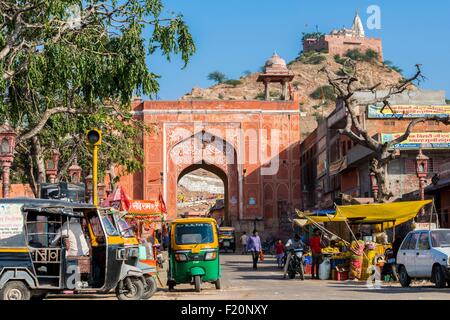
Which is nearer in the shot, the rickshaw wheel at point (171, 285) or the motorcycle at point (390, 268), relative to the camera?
the rickshaw wheel at point (171, 285)

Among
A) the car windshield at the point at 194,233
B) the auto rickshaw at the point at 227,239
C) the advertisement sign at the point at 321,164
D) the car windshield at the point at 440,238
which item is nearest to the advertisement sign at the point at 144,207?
the car windshield at the point at 194,233

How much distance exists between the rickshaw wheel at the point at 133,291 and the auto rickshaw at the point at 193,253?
11.6ft

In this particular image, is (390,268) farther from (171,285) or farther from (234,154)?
(234,154)

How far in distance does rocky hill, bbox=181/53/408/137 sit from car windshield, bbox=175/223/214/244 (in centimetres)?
7126

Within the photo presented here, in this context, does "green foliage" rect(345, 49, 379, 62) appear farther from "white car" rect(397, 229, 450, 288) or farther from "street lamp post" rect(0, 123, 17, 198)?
"street lamp post" rect(0, 123, 17, 198)

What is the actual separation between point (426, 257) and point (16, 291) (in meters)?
8.82

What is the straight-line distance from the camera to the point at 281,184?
49.5 metres

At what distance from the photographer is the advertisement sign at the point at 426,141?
33375mm

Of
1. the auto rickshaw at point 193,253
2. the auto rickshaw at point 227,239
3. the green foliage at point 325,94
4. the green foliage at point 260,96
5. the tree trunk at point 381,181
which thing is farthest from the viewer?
the green foliage at point 325,94

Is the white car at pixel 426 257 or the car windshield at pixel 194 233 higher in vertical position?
the car windshield at pixel 194 233

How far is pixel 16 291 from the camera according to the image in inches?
445

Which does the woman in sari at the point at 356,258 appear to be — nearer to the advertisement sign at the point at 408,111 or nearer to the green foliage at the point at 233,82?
the advertisement sign at the point at 408,111

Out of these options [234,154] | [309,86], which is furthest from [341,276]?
[309,86]
